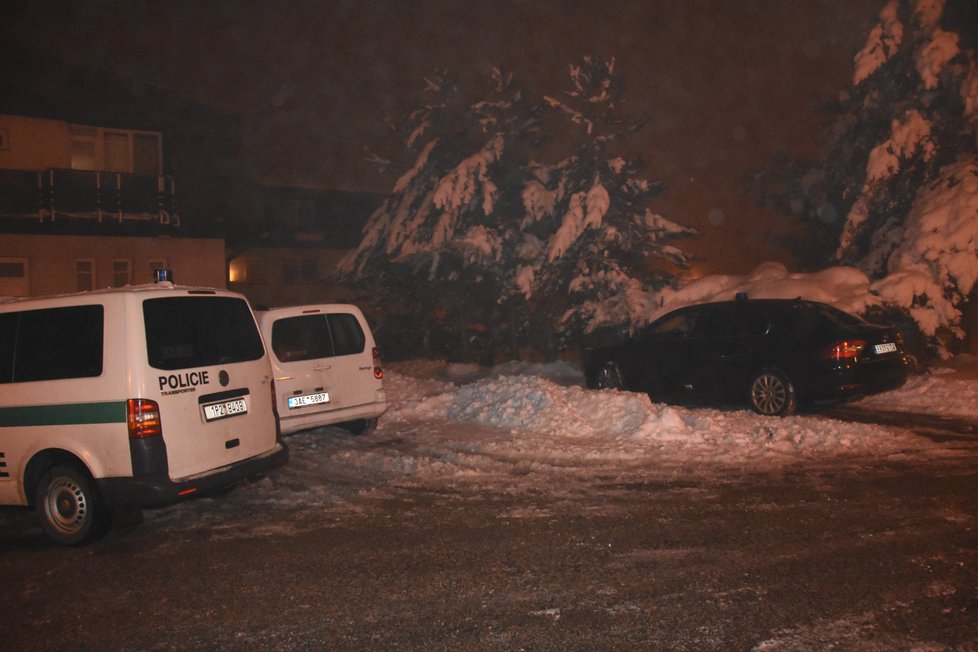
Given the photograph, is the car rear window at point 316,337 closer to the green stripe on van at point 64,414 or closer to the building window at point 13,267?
the green stripe on van at point 64,414

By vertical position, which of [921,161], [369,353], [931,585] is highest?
[921,161]

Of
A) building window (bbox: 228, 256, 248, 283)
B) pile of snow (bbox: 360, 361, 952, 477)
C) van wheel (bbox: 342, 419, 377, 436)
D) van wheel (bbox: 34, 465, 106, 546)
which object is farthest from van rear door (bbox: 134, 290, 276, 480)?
building window (bbox: 228, 256, 248, 283)

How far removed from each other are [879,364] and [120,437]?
9382 mm

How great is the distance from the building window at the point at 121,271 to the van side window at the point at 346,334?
1505cm

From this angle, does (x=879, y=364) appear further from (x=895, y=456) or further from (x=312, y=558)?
(x=312, y=558)

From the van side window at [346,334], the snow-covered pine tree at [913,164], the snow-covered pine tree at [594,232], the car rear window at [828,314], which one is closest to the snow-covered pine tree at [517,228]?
the snow-covered pine tree at [594,232]

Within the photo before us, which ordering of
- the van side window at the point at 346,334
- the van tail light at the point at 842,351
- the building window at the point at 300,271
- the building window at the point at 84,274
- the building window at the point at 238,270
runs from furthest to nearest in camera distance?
1. the building window at the point at 300,271
2. the building window at the point at 238,270
3. the building window at the point at 84,274
4. the van tail light at the point at 842,351
5. the van side window at the point at 346,334

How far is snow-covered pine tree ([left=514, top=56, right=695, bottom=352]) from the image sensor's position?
19.6 meters

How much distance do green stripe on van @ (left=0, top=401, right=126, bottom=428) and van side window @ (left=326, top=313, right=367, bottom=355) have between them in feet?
12.4

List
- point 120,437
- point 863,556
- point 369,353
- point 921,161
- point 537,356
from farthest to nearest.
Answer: point 537,356 < point 921,161 < point 369,353 < point 120,437 < point 863,556

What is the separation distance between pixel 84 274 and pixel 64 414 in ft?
58.6

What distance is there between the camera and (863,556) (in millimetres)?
5668

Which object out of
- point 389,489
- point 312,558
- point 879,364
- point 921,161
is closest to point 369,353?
point 389,489

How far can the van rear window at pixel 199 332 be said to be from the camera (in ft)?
22.1
